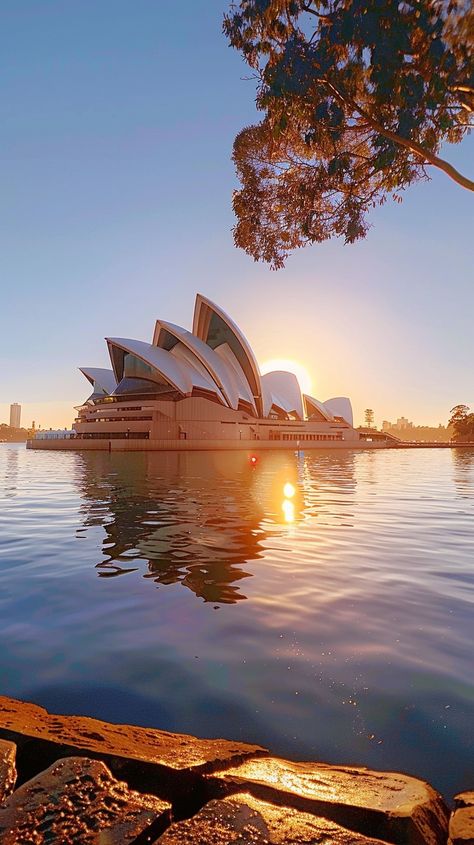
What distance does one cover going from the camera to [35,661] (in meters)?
3.81

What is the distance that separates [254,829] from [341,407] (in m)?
103

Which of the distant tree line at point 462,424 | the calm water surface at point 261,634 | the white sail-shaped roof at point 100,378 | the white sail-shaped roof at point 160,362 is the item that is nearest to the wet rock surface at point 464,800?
the calm water surface at point 261,634

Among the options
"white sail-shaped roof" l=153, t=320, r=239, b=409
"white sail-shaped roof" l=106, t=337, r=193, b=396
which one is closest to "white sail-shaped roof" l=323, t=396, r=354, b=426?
"white sail-shaped roof" l=153, t=320, r=239, b=409

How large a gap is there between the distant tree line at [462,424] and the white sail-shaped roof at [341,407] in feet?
98.7

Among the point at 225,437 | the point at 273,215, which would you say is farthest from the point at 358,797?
the point at 225,437

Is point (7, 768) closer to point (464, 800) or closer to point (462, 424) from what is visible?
point (464, 800)

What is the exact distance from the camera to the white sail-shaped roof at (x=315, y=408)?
95.4m

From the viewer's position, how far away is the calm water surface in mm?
2873

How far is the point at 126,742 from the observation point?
229cm

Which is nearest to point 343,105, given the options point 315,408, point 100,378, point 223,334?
point 223,334

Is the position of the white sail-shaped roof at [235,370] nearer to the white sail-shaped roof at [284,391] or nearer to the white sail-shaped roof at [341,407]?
the white sail-shaped roof at [284,391]

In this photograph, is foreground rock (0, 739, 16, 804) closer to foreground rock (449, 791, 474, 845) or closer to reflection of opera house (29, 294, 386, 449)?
foreground rock (449, 791, 474, 845)

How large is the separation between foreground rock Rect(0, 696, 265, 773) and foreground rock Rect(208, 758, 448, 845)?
0.13 metres

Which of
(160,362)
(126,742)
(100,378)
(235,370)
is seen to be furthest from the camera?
(100,378)
